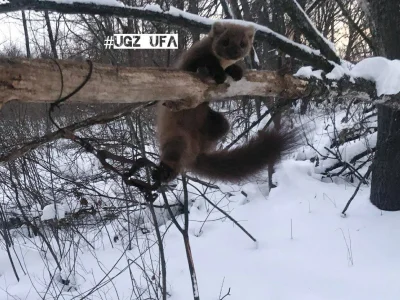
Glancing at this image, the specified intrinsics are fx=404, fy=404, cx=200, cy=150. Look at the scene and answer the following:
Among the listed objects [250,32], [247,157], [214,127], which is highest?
[250,32]

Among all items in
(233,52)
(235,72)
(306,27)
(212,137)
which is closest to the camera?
(235,72)

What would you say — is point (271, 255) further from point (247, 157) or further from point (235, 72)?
point (235, 72)

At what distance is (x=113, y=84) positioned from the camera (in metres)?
1.47

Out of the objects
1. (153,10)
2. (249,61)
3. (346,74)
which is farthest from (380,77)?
(249,61)

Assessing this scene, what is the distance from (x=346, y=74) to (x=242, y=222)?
8.98 feet

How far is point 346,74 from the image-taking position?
10.00ft

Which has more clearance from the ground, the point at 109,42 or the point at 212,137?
the point at 109,42

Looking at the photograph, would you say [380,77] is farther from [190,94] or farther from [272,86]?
[190,94]

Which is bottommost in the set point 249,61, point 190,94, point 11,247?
point 11,247

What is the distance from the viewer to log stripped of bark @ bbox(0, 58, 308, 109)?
1189 millimetres

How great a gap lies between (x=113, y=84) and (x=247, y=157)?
1007 mm

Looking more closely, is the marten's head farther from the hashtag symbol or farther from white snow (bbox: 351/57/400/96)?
the hashtag symbol

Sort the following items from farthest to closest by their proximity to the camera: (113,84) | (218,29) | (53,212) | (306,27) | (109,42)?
1. (53,212)
2. (109,42)
3. (306,27)
4. (218,29)
5. (113,84)

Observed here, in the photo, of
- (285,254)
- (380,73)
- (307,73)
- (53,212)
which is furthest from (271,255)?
(53,212)
